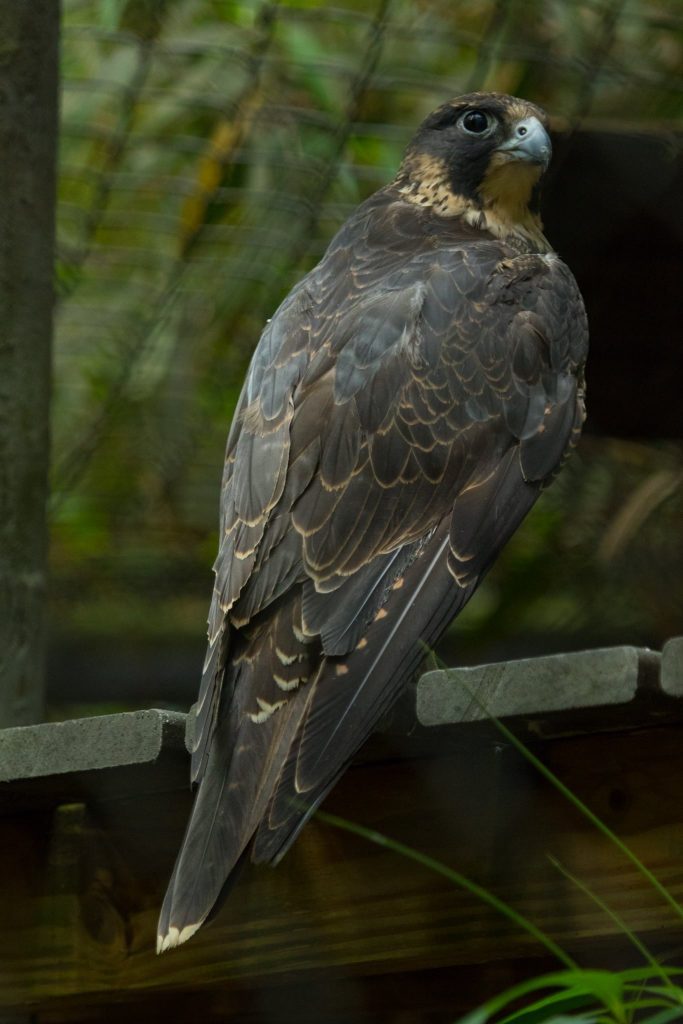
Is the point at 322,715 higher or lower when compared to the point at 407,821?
higher

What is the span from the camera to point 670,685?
1400 mm

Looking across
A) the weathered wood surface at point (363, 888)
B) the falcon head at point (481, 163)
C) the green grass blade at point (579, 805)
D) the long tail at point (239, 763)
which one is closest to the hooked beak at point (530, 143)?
the falcon head at point (481, 163)

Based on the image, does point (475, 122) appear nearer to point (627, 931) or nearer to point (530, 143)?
point (530, 143)

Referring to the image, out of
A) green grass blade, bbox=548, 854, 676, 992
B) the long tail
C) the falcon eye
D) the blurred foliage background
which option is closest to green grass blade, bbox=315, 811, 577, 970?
green grass blade, bbox=548, 854, 676, 992

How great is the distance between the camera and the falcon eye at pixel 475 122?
269cm

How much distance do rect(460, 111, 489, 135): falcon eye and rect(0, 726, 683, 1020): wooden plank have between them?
1.33 m

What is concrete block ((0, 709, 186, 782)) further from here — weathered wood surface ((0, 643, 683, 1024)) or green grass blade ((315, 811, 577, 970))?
green grass blade ((315, 811, 577, 970))

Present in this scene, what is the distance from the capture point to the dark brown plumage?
1.59 m

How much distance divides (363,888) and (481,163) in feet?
4.57

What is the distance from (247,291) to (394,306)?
2.94ft

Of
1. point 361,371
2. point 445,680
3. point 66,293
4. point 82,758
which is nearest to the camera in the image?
point 445,680

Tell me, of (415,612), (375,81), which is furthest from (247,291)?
(415,612)

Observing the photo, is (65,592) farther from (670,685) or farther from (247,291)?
(670,685)

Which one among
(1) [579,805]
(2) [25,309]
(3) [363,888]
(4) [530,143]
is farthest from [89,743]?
(4) [530,143]
